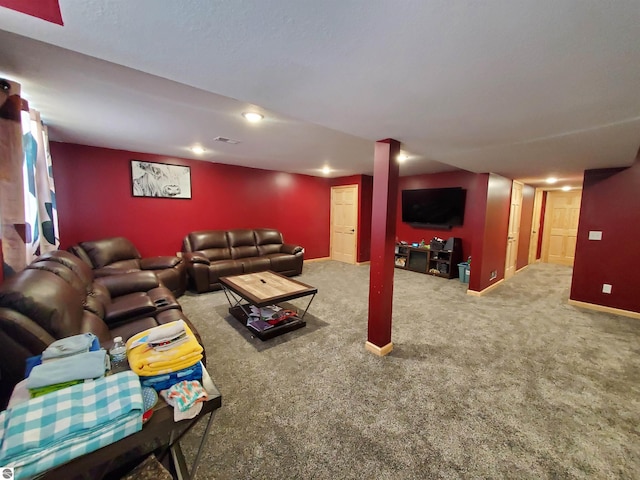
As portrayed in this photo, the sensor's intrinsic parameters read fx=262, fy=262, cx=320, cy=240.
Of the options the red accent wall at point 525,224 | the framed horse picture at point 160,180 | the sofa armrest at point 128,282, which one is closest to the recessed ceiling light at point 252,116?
the sofa armrest at point 128,282

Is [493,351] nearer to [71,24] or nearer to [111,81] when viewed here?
[71,24]

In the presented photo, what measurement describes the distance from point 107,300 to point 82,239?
209 cm

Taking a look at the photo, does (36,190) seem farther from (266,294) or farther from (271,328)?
(271,328)

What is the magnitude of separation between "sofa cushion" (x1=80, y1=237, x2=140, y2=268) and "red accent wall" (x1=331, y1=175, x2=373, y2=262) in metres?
4.45

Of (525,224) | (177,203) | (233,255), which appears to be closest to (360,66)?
(233,255)

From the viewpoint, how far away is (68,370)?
903mm

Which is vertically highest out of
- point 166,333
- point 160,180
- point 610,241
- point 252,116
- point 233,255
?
point 252,116

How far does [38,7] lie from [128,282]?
2.61 meters

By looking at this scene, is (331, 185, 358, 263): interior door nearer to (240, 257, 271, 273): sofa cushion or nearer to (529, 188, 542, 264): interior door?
(240, 257, 271, 273): sofa cushion

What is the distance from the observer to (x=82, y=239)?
12.5 ft

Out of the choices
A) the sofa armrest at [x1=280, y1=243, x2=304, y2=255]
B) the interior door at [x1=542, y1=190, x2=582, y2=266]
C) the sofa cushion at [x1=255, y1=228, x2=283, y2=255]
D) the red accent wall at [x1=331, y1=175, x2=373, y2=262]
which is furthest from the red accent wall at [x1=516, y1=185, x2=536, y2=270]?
the sofa cushion at [x1=255, y1=228, x2=283, y2=255]

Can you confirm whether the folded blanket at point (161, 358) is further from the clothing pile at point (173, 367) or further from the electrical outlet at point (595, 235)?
the electrical outlet at point (595, 235)

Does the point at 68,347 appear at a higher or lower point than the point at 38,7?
lower

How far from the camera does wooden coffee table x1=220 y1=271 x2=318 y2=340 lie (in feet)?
8.95
